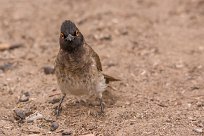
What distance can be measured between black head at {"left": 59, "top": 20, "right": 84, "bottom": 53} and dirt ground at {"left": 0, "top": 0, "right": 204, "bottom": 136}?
2.90ft

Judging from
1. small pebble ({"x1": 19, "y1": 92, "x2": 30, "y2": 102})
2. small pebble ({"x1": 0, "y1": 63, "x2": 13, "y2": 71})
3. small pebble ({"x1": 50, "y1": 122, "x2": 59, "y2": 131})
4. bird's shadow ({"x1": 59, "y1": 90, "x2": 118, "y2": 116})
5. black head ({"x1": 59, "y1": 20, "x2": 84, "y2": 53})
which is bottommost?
small pebble ({"x1": 50, "y1": 122, "x2": 59, "y2": 131})

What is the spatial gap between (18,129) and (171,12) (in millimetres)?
5253

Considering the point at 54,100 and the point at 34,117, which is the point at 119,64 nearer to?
the point at 54,100

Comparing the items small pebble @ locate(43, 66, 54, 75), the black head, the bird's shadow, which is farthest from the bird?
small pebble @ locate(43, 66, 54, 75)

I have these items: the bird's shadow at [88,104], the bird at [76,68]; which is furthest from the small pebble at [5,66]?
the bird at [76,68]

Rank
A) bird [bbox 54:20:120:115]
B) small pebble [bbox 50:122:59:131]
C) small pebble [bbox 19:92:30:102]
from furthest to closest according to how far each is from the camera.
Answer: small pebble [bbox 19:92:30:102]
bird [bbox 54:20:120:115]
small pebble [bbox 50:122:59:131]

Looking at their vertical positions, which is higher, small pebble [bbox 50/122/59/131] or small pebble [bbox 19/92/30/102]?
small pebble [bbox 19/92/30/102]

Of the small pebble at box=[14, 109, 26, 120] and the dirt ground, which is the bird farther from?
the small pebble at box=[14, 109, 26, 120]

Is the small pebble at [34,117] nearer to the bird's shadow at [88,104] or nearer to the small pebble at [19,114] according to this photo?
the small pebble at [19,114]

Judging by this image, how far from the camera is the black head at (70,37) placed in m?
7.37

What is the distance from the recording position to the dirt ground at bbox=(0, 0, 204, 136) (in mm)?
7371

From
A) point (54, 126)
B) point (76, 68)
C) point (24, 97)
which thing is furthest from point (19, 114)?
point (76, 68)

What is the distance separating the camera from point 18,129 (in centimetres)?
723

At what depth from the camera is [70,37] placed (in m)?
7.37
